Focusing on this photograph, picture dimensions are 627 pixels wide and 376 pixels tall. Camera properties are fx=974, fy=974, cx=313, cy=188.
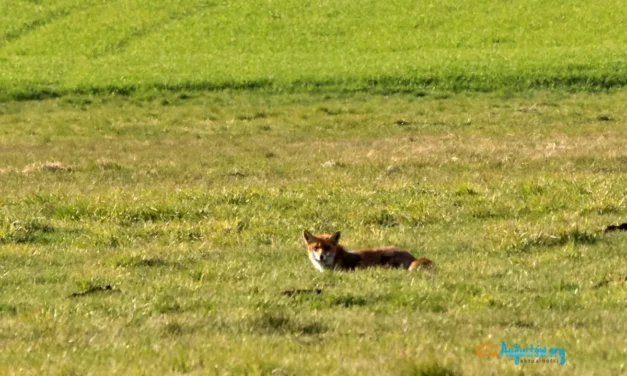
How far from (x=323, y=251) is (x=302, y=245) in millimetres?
1808

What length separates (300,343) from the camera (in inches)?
285

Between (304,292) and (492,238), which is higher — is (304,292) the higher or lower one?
the higher one

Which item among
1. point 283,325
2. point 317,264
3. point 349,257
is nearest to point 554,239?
point 349,257

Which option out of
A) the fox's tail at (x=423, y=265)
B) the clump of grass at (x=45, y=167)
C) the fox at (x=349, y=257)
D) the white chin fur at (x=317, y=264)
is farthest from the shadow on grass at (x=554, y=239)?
the clump of grass at (x=45, y=167)

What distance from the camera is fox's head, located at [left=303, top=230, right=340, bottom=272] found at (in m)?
11.0

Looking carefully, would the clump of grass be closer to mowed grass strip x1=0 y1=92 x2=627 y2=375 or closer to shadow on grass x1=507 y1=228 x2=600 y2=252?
mowed grass strip x1=0 y1=92 x2=627 y2=375

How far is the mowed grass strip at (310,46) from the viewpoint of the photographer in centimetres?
3978

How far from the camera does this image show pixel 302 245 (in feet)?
42.0

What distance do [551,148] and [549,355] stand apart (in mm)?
16746

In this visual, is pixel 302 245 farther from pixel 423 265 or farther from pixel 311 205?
Result: pixel 311 205

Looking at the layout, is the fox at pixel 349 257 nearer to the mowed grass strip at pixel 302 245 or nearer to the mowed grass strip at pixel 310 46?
the mowed grass strip at pixel 302 245

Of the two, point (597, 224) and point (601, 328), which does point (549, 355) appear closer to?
point (601, 328)

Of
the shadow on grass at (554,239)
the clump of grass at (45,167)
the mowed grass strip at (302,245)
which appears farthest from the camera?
the clump of grass at (45,167)

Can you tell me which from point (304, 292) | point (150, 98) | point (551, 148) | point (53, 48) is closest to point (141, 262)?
point (304, 292)
